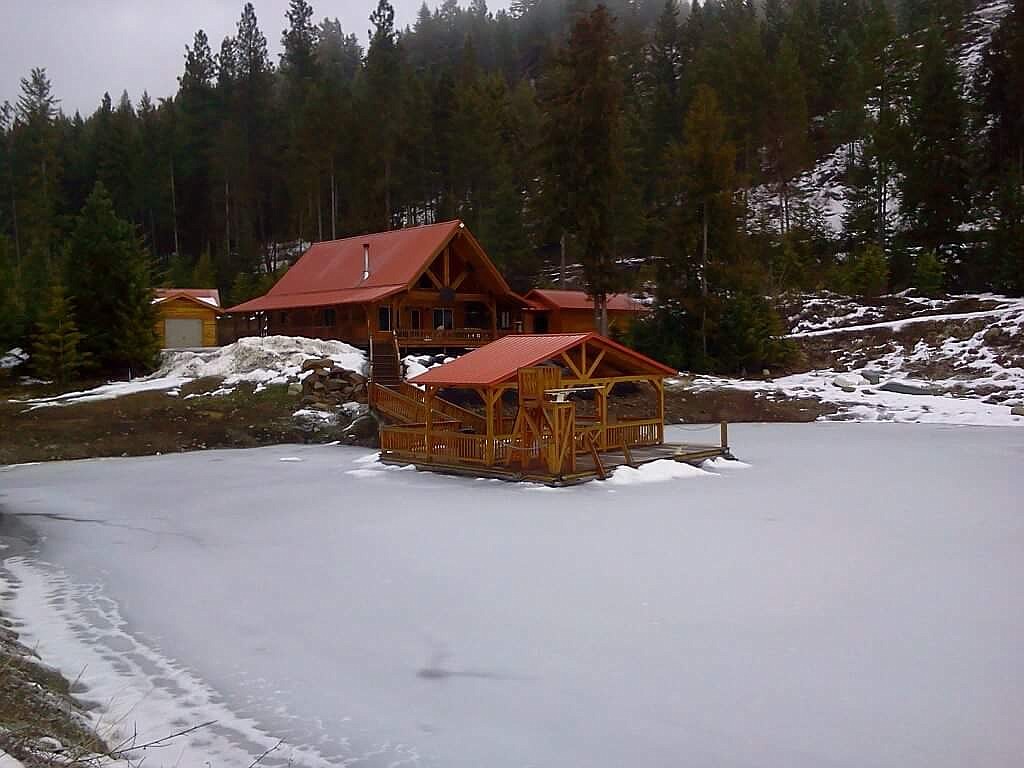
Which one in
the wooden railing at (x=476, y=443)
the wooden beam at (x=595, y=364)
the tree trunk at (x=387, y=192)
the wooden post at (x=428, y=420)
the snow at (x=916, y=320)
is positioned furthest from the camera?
the tree trunk at (x=387, y=192)

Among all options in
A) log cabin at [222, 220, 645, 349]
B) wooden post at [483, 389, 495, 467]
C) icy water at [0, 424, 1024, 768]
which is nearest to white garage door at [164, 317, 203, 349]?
log cabin at [222, 220, 645, 349]

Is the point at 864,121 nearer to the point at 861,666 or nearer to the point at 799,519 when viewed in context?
the point at 799,519

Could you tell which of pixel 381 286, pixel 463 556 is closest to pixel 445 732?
pixel 463 556

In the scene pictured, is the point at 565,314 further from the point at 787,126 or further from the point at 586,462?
the point at 586,462

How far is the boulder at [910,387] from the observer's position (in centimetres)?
2855

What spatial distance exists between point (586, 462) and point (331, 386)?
35.6ft

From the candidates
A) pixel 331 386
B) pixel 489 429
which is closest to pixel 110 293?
pixel 331 386

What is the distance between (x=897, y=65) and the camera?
5416 centimetres

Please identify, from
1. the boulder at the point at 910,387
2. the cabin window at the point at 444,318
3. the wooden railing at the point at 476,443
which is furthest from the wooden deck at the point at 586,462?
the cabin window at the point at 444,318

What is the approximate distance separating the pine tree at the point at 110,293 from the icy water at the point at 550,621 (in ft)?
50.7

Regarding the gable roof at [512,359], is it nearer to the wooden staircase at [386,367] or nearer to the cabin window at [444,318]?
the wooden staircase at [386,367]

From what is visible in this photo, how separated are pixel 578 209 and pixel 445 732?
101 ft

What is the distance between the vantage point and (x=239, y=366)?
2845 cm

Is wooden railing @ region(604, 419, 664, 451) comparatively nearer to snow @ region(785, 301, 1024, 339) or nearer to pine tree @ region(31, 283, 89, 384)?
snow @ region(785, 301, 1024, 339)
